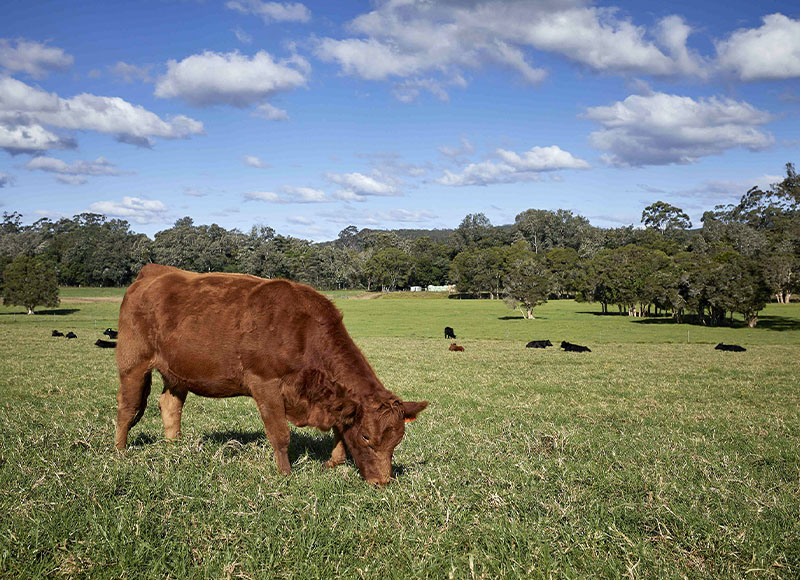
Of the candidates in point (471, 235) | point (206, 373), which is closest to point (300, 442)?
point (206, 373)

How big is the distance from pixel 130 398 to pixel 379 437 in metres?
4.02

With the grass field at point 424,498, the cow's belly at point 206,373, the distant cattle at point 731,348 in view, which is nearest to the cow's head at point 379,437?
the grass field at point 424,498

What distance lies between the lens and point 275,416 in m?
6.88

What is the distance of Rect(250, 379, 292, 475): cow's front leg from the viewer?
684 centimetres

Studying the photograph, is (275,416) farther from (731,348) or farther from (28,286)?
(28,286)

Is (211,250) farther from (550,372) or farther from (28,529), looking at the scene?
(28,529)

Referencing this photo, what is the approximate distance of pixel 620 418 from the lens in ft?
38.7

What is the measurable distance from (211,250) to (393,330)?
244ft

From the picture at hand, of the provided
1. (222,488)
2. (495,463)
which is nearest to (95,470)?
(222,488)

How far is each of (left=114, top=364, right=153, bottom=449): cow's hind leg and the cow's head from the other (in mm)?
3536

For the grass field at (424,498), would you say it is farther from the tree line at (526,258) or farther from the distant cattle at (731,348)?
the tree line at (526,258)

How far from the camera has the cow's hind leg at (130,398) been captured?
796cm

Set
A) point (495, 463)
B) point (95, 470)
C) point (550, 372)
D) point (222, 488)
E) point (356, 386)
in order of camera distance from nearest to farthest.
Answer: point (222, 488), point (95, 470), point (356, 386), point (495, 463), point (550, 372)

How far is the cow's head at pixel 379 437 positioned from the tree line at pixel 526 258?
216 feet
